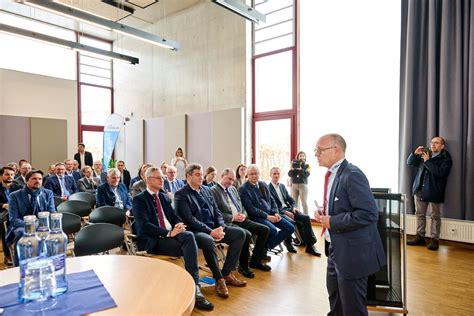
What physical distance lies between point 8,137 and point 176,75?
480 cm

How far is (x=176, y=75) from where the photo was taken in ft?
30.7

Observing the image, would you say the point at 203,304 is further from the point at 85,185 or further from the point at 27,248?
the point at 85,185

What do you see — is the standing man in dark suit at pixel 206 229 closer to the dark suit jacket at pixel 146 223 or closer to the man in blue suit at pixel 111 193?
the dark suit jacket at pixel 146 223

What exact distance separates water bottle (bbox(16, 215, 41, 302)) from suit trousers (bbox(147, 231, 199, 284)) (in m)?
1.74

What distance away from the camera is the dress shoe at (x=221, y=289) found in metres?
3.16

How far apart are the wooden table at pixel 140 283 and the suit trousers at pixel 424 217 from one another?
4684mm

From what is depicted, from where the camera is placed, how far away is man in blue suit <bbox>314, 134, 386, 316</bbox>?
74.7 inches

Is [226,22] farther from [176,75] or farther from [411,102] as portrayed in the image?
[411,102]

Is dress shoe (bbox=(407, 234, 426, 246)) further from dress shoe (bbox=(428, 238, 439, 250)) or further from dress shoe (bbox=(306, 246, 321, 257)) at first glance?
dress shoe (bbox=(306, 246, 321, 257))

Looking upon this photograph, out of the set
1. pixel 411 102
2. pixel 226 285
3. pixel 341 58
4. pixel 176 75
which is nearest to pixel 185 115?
pixel 176 75

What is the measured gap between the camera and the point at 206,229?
338cm

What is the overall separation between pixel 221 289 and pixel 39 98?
340 inches

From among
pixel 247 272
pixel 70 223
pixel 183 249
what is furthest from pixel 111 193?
pixel 247 272

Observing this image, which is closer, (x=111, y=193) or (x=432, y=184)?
(x=111, y=193)
